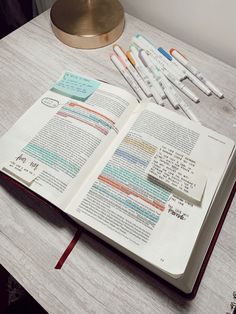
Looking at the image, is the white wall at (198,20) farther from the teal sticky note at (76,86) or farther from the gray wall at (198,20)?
the teal sticky note at (76,86)

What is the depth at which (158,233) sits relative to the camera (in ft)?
1.50

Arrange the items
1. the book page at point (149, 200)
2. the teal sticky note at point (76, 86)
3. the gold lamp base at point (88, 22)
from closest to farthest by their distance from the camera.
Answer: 1. the book page at point (149, 200)
2. the teal sticky note at point (76, 86)
3. the gold lamp base at point (88, 22)

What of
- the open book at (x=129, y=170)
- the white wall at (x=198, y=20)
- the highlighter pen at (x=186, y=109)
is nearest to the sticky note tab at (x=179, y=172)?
the open book at (x=129, y=170)

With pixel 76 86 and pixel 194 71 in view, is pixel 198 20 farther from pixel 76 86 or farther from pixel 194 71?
pixel 76 86

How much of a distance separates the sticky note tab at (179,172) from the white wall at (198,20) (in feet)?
1.02

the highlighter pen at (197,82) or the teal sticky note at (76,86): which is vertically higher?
the highlighter pen at (197,82)

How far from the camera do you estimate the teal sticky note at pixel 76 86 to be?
606mm

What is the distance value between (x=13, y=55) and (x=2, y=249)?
429mm

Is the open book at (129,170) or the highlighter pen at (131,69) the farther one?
the highlighter pen at (131,69)

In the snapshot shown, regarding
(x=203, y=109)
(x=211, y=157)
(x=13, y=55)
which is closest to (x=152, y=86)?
(x=203, y=109)

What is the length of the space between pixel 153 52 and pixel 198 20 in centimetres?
11

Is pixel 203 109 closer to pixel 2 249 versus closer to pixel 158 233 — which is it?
pixel 158 233

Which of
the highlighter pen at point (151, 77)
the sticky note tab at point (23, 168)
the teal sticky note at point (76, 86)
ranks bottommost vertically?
the sticky note tab at point (23, 168)

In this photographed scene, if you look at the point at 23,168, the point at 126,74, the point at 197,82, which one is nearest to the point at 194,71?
the point at 197,82
